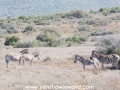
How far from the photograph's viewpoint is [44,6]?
6324 inches

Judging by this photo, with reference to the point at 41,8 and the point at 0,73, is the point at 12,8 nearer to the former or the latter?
the point at 41,8

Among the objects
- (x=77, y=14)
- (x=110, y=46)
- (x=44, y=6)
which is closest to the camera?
(x=110, y=46)

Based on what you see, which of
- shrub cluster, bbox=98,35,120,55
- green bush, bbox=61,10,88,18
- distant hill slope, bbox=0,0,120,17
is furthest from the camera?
distant hill slope, bbox=0,0,120,17

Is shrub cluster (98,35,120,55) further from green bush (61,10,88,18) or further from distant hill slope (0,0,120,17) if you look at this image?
distant hill slope (0,0,120,17)

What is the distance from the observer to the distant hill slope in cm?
15538

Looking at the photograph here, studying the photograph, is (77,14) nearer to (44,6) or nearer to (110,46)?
(110,46)

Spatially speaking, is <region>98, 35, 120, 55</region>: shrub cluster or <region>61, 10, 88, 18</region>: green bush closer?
<region>98, 35, 120, 55</region>: shrub cluster

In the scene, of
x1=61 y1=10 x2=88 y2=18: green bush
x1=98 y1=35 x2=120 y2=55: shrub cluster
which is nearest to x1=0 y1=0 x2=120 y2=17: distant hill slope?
x1=61 y1=10 x2=88 y2=18: green bush

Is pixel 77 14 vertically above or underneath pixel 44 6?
underneath

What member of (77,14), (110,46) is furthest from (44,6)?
(110,46)

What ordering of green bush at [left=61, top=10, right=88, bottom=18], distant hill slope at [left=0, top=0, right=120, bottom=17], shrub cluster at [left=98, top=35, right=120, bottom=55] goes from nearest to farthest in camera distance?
1. shrub cluster at [left=98, top=35, right=120, bottom=55]
2. green bush at [left=61, top=10, right=88, bottom=18]
3. distant hill slope at [left=0, top=0, right=120, bottom=17]

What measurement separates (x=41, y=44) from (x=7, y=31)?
2464cm

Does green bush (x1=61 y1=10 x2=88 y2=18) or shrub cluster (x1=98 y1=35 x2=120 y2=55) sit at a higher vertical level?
shrub cluster (x1=98 y1=35 x2=120 y2=55)

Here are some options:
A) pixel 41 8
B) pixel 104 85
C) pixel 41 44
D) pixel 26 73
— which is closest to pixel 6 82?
pixel 26 73
